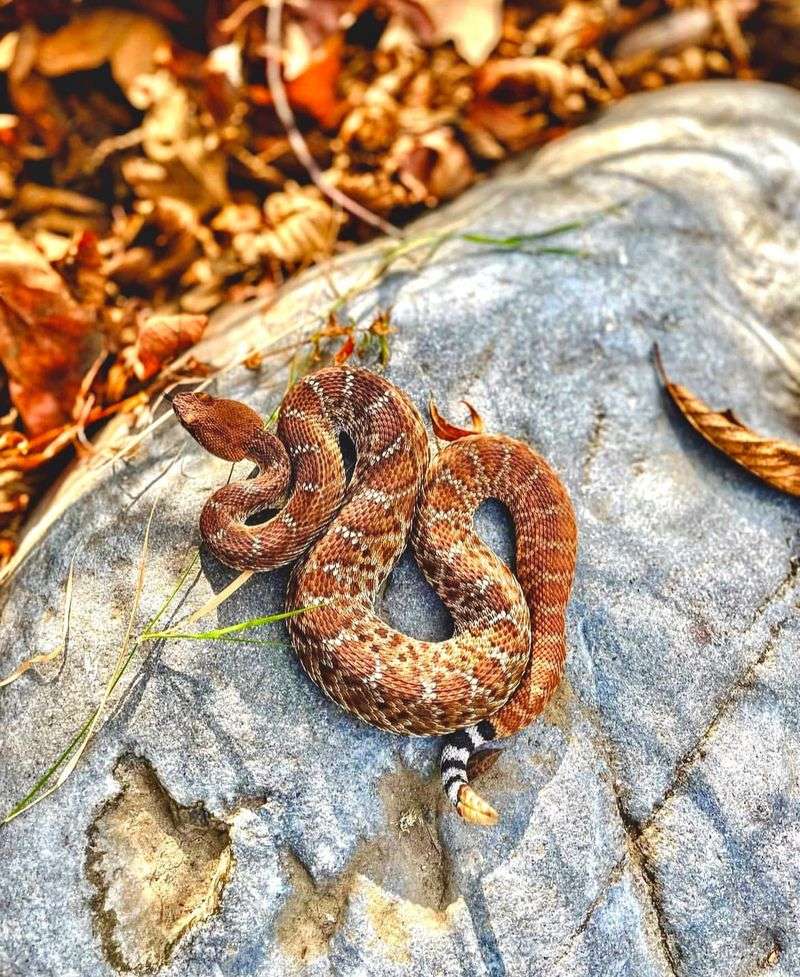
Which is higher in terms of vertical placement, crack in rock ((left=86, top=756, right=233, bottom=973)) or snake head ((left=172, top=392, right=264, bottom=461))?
snake head ((left=172, top=392, right=264, bottom=461))

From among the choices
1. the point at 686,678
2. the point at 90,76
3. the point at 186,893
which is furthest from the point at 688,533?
the point at 90,76

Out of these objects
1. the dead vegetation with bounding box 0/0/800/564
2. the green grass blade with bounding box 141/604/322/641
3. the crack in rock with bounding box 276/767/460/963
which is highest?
the dead vegetation with bounding box 0/0/800/564

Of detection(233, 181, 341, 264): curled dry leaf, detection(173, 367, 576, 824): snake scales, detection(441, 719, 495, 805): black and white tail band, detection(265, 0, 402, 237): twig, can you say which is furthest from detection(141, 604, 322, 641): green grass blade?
detection(265, 0, 402, 237): twig

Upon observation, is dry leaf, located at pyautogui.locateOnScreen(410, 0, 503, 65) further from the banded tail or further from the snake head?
the banded tail

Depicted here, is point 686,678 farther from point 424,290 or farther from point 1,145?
point 1,145

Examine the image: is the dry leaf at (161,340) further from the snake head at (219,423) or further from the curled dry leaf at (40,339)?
the snake head at (219,423)

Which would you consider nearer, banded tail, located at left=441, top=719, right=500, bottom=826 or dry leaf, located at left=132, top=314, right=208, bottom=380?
banded tail, located at left=441, top=719, right=500, bottom=826

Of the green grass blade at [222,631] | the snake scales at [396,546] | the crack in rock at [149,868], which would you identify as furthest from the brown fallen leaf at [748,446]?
the crack in rock at [149,868]
